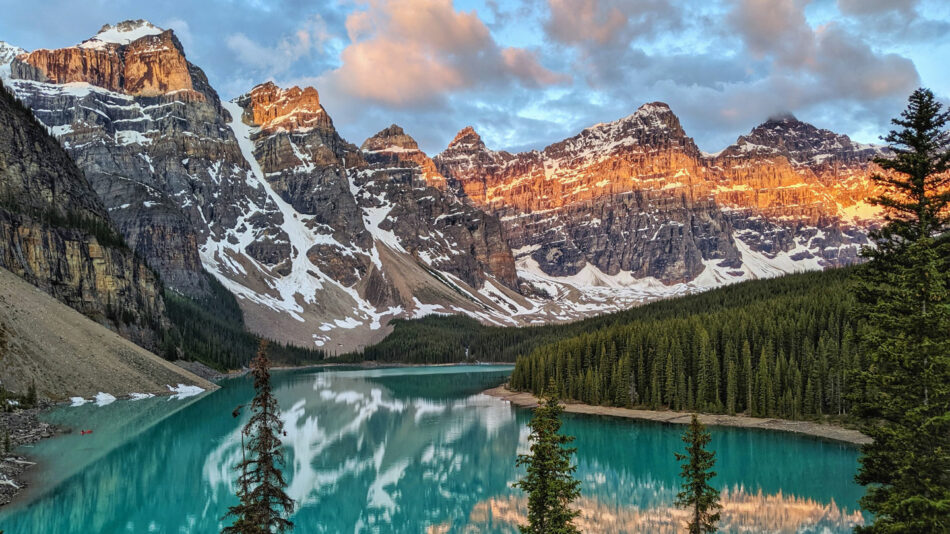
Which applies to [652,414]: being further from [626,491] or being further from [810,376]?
[626,491]

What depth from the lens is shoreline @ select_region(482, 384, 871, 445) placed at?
189 ft

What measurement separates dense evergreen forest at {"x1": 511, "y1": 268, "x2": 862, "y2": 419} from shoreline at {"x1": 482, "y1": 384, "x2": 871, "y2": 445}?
6.37 ft

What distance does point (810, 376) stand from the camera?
220 feet

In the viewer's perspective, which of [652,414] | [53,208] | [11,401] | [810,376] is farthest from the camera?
[53,208]

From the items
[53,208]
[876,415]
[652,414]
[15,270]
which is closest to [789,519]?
[876,415]

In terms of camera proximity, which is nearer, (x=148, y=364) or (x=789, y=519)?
(x=789, y=519)

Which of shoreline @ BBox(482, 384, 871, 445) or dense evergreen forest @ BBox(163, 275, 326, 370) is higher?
dense evergreen forest @ BBox(163, 275, 326, 370)

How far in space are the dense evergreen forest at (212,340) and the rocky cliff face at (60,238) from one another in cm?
873

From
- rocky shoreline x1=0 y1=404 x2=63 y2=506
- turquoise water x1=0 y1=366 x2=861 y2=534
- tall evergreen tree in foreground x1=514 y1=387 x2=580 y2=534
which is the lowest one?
turquoise water x1=0 y1=366 x2=861 y2=534

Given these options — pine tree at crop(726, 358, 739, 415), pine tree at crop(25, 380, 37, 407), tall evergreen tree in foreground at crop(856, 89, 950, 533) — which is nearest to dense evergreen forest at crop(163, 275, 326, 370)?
pine tree at crop(25, 380, 37, 407)

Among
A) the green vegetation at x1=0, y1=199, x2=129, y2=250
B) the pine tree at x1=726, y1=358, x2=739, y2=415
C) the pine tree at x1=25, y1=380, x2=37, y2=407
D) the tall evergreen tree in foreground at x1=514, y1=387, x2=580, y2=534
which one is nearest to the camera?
the tall evergreen tree in foreground at x1=514, y1=387, x2=580, y2=534

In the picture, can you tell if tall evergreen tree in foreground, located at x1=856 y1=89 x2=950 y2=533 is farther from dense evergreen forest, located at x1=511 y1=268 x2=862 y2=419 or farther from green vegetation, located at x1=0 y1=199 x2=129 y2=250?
green vegetation, located at x1=0 y1=199 x2=129 y2=250

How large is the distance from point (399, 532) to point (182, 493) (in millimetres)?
15127

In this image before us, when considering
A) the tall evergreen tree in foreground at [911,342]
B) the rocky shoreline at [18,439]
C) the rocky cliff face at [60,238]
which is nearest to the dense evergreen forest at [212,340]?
the rocky cliff face at [60,238]
